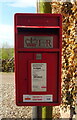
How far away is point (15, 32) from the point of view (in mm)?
2338

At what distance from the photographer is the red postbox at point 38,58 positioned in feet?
7.74

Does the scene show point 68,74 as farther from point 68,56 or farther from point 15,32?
point 15,32

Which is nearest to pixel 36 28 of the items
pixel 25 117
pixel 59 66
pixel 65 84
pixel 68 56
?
pixel 59 66

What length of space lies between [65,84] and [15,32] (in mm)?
1519

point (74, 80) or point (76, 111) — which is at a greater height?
point (74, 80)

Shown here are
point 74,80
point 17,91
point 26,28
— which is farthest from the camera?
point 74,80

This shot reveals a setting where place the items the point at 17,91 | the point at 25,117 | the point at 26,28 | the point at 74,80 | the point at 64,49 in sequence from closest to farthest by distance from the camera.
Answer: the point at 26,28 → the point at 17,91 → the point at 74,80 → the point at 64,49 → the point at 25,117

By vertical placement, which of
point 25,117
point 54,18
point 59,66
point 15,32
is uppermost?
point 54,18

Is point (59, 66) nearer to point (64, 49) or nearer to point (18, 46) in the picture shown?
point (18, 46)

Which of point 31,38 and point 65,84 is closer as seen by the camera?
point 31,38

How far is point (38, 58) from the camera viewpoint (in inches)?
95.0

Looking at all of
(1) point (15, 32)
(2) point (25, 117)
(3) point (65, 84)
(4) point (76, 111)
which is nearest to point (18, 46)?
(1) point (15, 32)

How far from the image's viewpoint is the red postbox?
2359 millimetres

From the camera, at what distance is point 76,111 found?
3.41 meters
